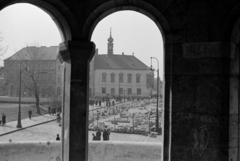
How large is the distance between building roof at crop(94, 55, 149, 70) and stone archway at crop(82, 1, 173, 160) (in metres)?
81.4

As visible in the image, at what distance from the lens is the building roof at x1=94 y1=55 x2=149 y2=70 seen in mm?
87375

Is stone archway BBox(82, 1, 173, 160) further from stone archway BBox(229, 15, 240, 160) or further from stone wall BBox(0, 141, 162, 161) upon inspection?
stone wall BBox(0, 141, 162, 161)

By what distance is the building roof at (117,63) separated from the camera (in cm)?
8738

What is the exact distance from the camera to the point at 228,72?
4984 millimetres

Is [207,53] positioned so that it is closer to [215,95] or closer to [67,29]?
[215,95]

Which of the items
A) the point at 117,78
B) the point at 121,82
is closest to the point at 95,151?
the point at 121,82

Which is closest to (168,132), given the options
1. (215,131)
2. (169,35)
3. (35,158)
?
(215,131)

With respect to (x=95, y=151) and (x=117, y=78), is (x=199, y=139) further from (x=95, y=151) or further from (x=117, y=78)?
(x=117, y=78)

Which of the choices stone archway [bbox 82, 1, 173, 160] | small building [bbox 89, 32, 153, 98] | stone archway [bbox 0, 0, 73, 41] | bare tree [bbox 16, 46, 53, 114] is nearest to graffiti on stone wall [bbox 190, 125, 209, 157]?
stone archway [bbox 82, 1, 173, 160]

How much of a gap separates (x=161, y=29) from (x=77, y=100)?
2212 millimetres

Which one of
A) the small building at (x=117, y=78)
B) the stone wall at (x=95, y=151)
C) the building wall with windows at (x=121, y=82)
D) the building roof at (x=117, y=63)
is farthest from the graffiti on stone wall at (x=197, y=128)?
the building roof at (x=117, y=63)

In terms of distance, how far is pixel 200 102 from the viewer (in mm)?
5043

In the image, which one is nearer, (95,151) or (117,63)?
(95,151)

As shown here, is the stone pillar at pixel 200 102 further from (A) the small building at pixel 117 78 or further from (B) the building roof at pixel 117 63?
(B) the building roof at pixel 117 63
